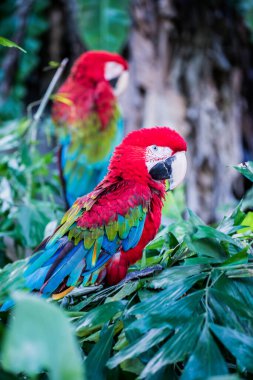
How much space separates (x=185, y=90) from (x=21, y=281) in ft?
6.64

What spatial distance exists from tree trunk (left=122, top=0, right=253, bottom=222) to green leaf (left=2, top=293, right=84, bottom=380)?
6.77 feet

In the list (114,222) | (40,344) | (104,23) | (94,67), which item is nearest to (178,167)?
(114,222)

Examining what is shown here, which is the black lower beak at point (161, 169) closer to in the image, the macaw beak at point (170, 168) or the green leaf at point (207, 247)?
the macaw beak at point (170, 168)

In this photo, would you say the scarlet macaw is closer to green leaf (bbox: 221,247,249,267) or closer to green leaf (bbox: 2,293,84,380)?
green leaf (bbox: 221,247,249,267)

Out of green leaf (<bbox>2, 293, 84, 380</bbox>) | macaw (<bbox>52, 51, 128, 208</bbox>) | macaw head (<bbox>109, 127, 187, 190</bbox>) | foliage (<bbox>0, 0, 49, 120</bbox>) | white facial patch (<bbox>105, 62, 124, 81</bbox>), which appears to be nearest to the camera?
green leaf (<bbox>2, 293, 84, 380</bbox>)

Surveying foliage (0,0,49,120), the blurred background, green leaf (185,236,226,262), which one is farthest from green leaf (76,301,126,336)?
foliage (0,0,49,120)

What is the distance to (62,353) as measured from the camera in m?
0.33

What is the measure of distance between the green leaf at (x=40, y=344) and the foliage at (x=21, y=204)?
640 millimetres

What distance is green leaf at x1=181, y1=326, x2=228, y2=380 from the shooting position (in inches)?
17.9

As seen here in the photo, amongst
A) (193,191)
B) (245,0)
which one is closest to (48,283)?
(193,191)

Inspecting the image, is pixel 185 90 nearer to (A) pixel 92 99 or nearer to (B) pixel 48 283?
(A) pixel 92 99

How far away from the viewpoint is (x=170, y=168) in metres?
0.87

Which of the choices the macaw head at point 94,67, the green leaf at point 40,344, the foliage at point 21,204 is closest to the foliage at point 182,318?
the green leaf at point 40,344

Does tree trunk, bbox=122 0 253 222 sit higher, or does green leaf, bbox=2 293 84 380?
green leaf, bbox=2 293 84 380
